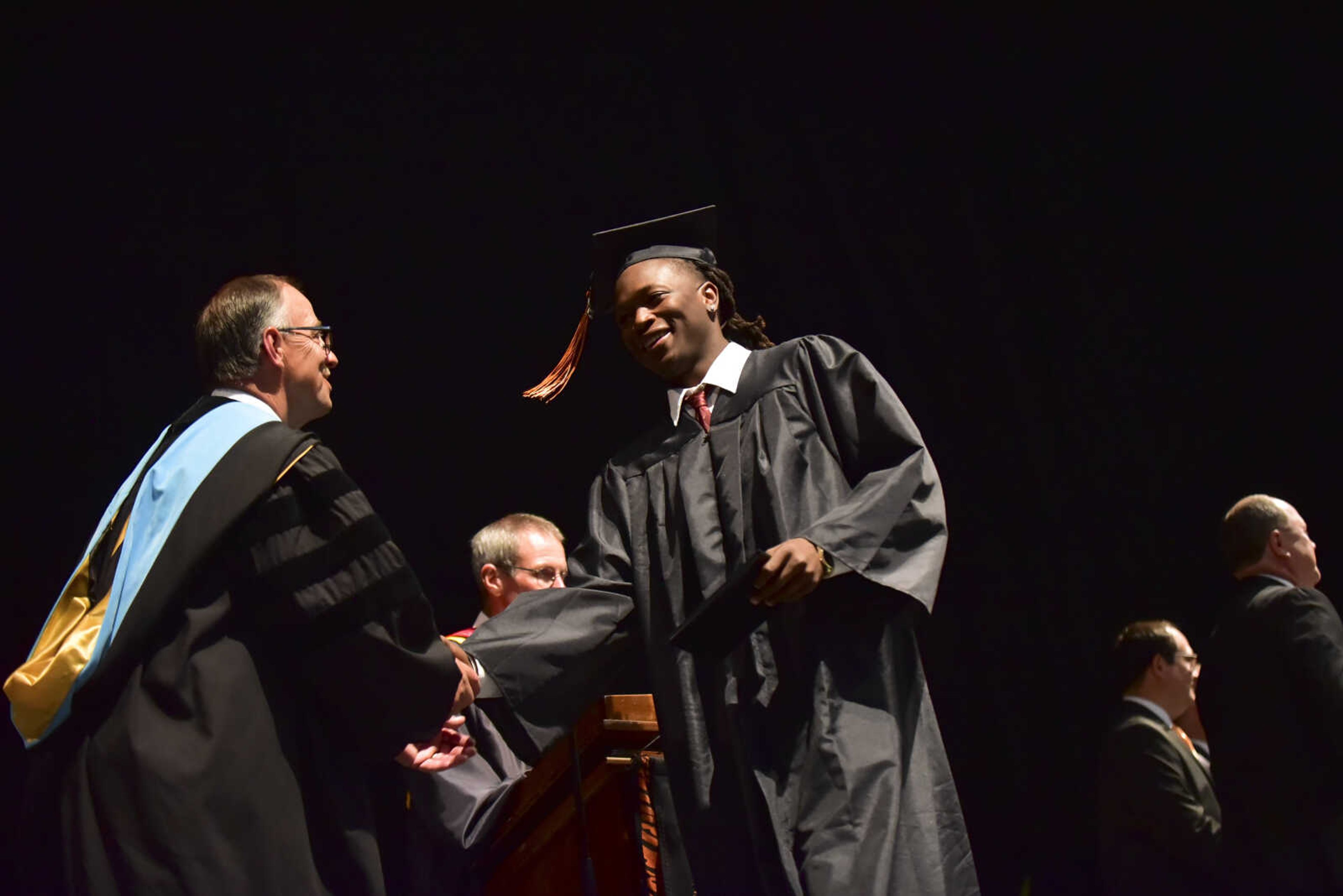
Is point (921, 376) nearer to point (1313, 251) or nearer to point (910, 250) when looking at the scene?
point (910, 250)

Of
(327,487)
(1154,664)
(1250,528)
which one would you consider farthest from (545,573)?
(1154,664)

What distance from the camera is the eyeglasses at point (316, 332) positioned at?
2.59 metres

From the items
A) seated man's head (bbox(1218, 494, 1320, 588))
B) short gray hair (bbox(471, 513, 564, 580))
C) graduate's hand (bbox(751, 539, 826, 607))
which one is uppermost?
graduate's hand (bbox(751, 539, 826, 607))

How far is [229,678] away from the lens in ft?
7.04

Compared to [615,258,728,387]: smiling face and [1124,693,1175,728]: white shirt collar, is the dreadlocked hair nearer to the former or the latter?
[615,258,728,387]: smiling face

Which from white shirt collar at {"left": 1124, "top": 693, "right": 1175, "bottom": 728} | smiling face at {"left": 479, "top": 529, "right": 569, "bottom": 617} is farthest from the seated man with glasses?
white shirt collar at {"left": 1124, "top": 693, "right": 1175, "bottom": 728}

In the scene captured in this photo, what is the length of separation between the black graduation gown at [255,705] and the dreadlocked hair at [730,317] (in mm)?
1056

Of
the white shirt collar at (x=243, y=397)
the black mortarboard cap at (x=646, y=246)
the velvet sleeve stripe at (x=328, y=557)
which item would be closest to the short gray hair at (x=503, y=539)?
the black mortarboard cap at (x=646, y=246)

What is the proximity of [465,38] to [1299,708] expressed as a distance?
3.97 m

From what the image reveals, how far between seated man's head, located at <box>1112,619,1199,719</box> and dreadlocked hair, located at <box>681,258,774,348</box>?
2333mm

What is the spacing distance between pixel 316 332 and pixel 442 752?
923mm

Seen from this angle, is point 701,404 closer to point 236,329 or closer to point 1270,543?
point 236,329

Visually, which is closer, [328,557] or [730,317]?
[328,557]

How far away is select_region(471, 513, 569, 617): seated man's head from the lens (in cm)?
401
